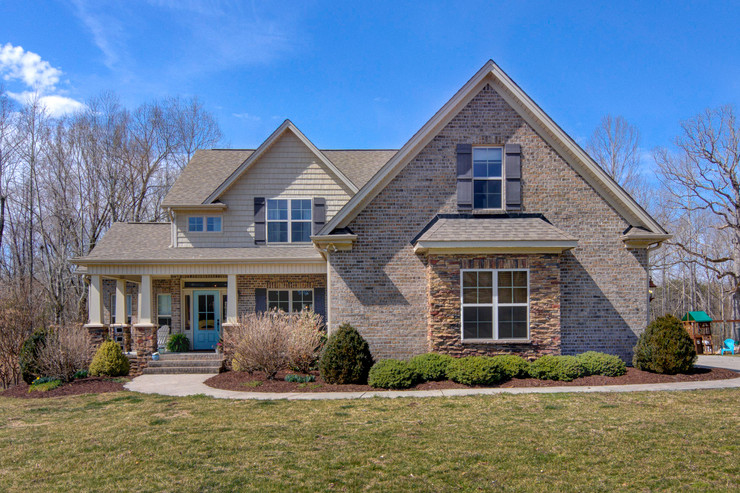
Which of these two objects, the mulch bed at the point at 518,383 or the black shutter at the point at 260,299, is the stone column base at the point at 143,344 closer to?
the black shutter at the point at 260,299

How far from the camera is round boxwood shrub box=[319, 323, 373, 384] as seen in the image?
12.2 metres

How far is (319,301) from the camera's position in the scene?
17.8 metres

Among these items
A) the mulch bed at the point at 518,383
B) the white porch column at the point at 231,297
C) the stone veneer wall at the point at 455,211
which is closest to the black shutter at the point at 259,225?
the white porch column at the point at 231,297

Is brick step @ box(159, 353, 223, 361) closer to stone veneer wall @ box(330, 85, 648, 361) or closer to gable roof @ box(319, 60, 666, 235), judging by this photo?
stone veneer wall @ box(330, 85, 648, 361)

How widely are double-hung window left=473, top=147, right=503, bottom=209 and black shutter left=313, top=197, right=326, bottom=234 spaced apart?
575cm

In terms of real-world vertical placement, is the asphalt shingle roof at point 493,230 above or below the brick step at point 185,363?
above

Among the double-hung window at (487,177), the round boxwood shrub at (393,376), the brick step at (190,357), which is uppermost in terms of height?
the double-hung window at (487,177)

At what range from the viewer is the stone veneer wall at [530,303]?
12812 millimetres

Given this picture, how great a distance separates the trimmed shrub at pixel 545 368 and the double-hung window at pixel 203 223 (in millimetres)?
11207

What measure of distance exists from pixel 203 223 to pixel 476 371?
35.8ft

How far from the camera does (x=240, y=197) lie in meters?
18.0

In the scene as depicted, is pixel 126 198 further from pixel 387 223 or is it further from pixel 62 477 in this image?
pixel 62 477

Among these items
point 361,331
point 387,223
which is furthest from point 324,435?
point 387,223

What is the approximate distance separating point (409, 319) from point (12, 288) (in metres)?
12.8
